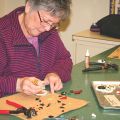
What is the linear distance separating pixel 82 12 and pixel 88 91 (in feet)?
7.11

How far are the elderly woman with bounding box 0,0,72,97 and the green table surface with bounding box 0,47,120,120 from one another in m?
0.07

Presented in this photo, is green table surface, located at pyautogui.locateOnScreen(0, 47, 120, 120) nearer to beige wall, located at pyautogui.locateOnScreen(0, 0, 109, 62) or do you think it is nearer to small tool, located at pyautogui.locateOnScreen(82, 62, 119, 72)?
small tool, located at pyautogui.locateOnScreen(82, 62, 119, 72)

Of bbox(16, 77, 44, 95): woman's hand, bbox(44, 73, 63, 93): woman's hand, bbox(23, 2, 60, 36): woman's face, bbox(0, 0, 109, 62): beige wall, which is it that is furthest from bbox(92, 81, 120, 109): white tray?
bbox(0, 0, 109, 62): beige wall

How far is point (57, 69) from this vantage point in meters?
1.82

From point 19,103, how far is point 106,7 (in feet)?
7.73

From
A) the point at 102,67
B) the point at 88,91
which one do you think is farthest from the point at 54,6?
the point at 102,67

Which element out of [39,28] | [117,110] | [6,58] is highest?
[39,28]

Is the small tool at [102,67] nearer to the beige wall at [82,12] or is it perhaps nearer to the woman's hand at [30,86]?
the woman's hand at [30,86]

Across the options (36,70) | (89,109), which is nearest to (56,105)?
(89,109)

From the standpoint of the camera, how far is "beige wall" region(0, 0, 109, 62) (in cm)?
356

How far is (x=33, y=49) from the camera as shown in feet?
5.69

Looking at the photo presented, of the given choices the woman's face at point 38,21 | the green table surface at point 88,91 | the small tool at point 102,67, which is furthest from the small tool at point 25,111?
the small tool at point 102,67

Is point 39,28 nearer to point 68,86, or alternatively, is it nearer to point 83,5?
point 68,86

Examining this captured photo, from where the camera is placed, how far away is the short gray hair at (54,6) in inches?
59.9
